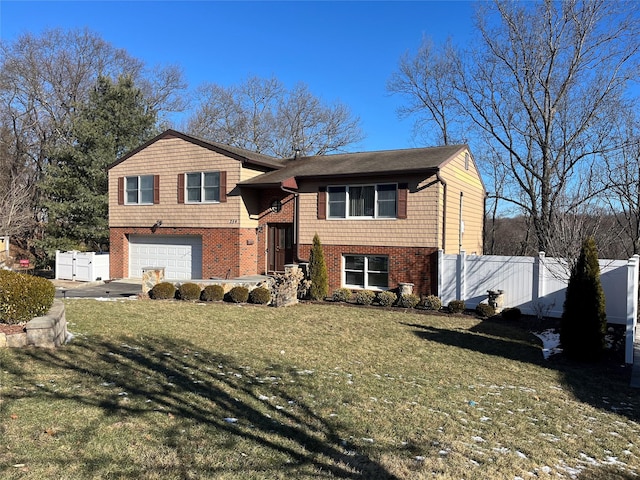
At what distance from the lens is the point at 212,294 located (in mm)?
14023

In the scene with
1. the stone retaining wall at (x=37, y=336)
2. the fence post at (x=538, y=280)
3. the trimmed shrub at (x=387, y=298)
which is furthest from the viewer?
the trimmed shrub at (x=387, y=298)

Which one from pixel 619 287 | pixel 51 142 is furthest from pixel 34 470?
pixel 51 142

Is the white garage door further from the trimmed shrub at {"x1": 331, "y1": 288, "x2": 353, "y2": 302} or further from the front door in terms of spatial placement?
the trimmed shrub at {"x1": 331, "y1": 288, "x2": 353, "y2": 302}

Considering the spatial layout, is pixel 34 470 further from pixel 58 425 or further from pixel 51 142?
pixel 51 142

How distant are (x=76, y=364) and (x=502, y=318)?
36.4 feet

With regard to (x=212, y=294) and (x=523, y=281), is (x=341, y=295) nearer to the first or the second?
(x=212, y=294)

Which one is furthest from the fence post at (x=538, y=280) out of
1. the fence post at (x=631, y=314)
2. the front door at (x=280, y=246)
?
the front door at (x=280, y=246)

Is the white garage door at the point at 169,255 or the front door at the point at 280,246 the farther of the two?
the white garage door at the point at 169,255

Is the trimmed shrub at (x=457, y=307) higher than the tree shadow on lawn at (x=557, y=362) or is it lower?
higher

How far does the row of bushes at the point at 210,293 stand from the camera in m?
14.0

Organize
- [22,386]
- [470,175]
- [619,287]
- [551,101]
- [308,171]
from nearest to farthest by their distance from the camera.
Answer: [22,386] → [619,287] → [308,171] → [470,175] → [551,101]

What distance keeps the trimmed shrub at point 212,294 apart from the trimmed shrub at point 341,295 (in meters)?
3.81

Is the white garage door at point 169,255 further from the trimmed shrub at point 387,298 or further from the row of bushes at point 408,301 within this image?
the trimmed shrub at point 387,298

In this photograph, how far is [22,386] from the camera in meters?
4.70
